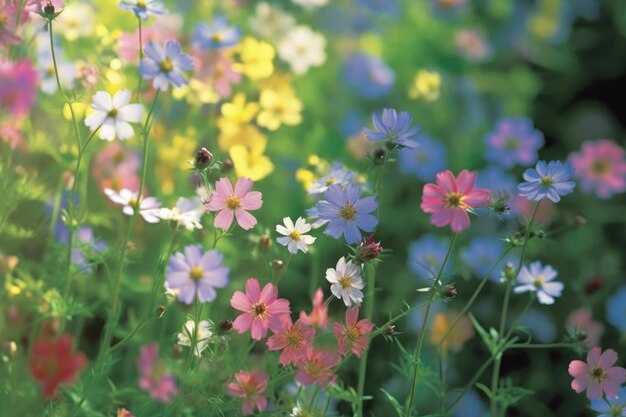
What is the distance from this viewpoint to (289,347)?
920 mm

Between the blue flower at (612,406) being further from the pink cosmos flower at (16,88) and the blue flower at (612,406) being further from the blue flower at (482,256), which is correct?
the pink cosmos flower at (16,88)

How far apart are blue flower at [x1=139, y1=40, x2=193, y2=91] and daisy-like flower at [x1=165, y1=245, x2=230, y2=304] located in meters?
0.23

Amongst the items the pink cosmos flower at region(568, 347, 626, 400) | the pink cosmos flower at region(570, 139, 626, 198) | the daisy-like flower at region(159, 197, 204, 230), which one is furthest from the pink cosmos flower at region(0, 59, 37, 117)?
the pink cosmos flower at region(570, 139, 626, 198)

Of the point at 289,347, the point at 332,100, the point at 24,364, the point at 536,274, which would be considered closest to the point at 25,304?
the point at 24,364

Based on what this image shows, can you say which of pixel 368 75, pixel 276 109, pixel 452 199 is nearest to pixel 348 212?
pixel 452 199

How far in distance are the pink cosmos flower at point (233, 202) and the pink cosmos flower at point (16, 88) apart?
511 millimetres

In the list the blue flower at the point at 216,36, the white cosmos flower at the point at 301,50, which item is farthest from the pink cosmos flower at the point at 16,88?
the white cosmos flower at the point at 301,50

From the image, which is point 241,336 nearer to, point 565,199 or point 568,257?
point 568,257

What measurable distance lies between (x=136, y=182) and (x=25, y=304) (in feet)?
1.12

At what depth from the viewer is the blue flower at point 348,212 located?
91cm

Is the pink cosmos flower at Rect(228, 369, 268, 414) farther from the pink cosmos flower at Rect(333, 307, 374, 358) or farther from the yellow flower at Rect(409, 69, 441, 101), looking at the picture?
the yellow flower at Rect(409, 69, 441, 101)

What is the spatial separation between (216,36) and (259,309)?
679 millimetres

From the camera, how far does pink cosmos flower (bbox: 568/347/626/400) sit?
98 cm

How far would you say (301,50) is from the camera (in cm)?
190
